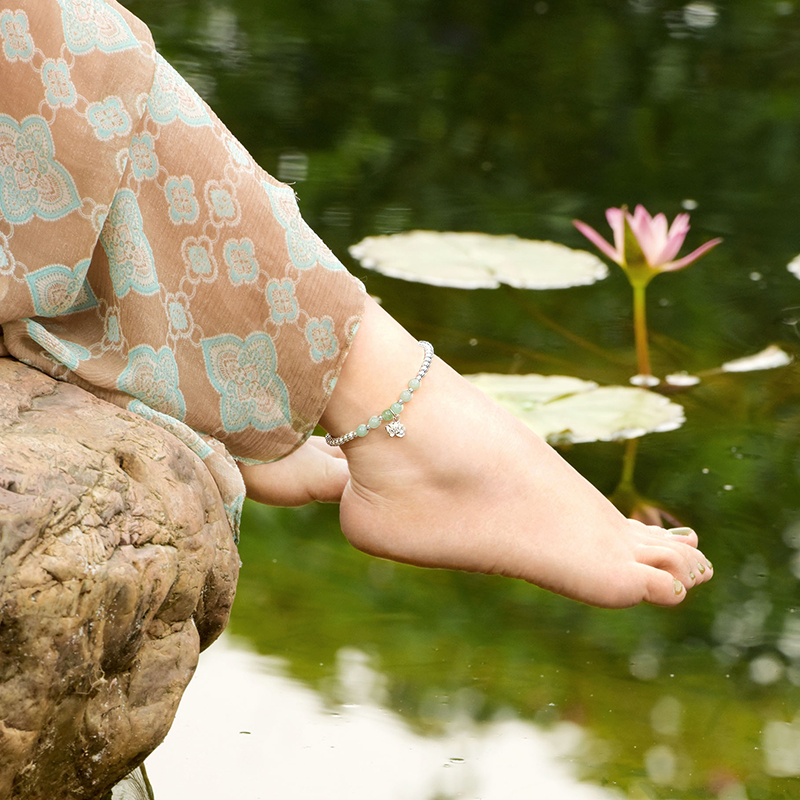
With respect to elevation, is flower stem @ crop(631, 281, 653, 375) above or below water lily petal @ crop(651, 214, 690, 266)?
below

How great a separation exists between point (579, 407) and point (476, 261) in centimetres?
47

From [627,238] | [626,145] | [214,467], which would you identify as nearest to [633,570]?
[214,467]

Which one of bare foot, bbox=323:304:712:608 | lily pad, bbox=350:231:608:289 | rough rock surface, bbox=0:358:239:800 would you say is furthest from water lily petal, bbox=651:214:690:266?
rough rock surface, bbox=0:358:239:800

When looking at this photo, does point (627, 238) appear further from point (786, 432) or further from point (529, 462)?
point (529, 462)

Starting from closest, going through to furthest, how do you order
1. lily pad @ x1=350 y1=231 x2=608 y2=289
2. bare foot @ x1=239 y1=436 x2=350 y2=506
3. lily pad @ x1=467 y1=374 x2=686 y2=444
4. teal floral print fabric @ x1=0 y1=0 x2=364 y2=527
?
teal floral print fabric @ x1=0 y1=0 x2=364 y2=527 < bare foot @ x1=239 y1=436 x2=350 y2=506 < lily pad @ x1=467 y1=374 x2=686 y2=444 < lily pad @ x1=350 y1=231 x2=608 y2=289

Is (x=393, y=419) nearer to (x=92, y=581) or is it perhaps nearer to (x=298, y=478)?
(x=298, y=478)

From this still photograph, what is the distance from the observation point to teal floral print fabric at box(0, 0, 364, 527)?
726 mm

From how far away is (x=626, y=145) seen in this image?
227 centimetres

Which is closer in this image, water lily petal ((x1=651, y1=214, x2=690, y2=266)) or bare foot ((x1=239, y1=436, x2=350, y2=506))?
bare foot ((x1=239, y1=436, x2=350, y2=506))

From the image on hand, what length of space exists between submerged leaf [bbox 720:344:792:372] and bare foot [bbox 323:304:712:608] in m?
0.58

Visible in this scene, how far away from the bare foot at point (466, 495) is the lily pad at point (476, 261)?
79 centimetres

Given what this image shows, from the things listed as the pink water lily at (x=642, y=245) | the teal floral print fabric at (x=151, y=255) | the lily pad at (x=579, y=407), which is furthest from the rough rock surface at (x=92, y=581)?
the pink water lily at (x=642, y=245)

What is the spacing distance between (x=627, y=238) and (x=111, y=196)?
822mm

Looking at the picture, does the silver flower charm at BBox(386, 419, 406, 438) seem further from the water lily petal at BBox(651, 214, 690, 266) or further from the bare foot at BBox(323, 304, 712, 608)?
the water lily petal at BBox(651, 214, 690, 266)
